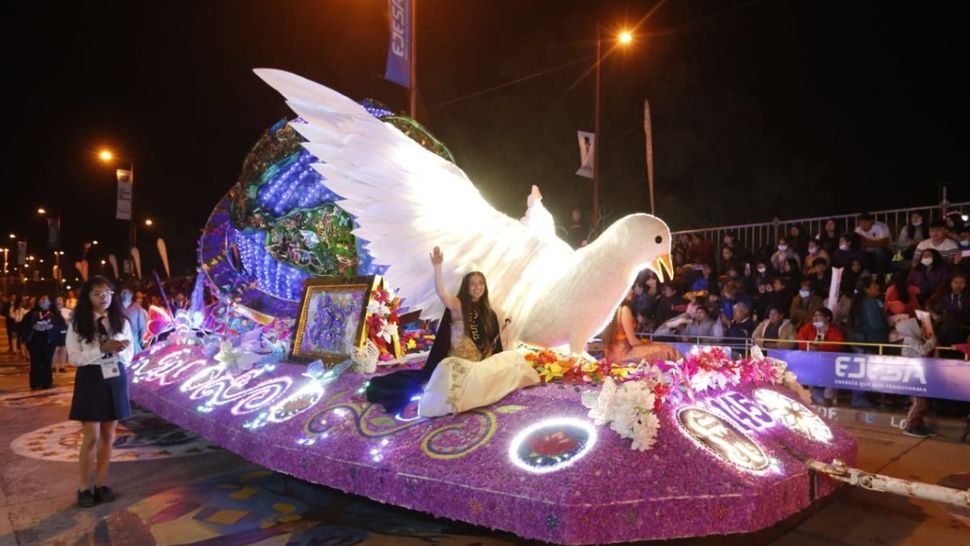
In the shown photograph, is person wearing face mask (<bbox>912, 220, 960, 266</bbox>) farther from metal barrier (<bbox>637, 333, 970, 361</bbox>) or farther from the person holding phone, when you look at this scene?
the person holding phone

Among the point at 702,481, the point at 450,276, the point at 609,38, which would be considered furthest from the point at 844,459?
the point at 609,38

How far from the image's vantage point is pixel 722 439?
3.66 meters

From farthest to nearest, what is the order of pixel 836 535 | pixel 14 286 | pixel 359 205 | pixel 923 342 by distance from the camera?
1. pixel 14 286
2. pixel 923 342
3. pixel 359 205
4. pixel 836 535

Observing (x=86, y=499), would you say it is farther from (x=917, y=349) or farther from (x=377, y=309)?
(x=917, y=349)

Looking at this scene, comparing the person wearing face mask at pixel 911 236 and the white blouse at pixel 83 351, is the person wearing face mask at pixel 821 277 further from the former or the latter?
the white blouse at pixel 83 351

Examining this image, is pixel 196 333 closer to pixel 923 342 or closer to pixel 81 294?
pixel 81 294

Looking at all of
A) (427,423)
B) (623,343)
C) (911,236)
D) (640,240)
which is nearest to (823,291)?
(911,236)

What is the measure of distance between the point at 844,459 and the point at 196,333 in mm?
7690

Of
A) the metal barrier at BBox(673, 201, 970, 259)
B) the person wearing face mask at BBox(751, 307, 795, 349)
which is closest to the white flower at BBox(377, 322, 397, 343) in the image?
the person wearing face mask at BBox(751, 307, 795, 349)

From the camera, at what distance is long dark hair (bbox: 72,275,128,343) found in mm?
4957

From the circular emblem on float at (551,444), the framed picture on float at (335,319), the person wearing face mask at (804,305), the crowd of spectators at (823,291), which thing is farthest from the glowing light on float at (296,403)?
the person wearing face mask at (804,305)

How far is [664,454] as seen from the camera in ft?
11.0

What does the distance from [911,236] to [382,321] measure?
10.1 metres

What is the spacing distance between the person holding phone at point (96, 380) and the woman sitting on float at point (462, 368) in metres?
2.12
